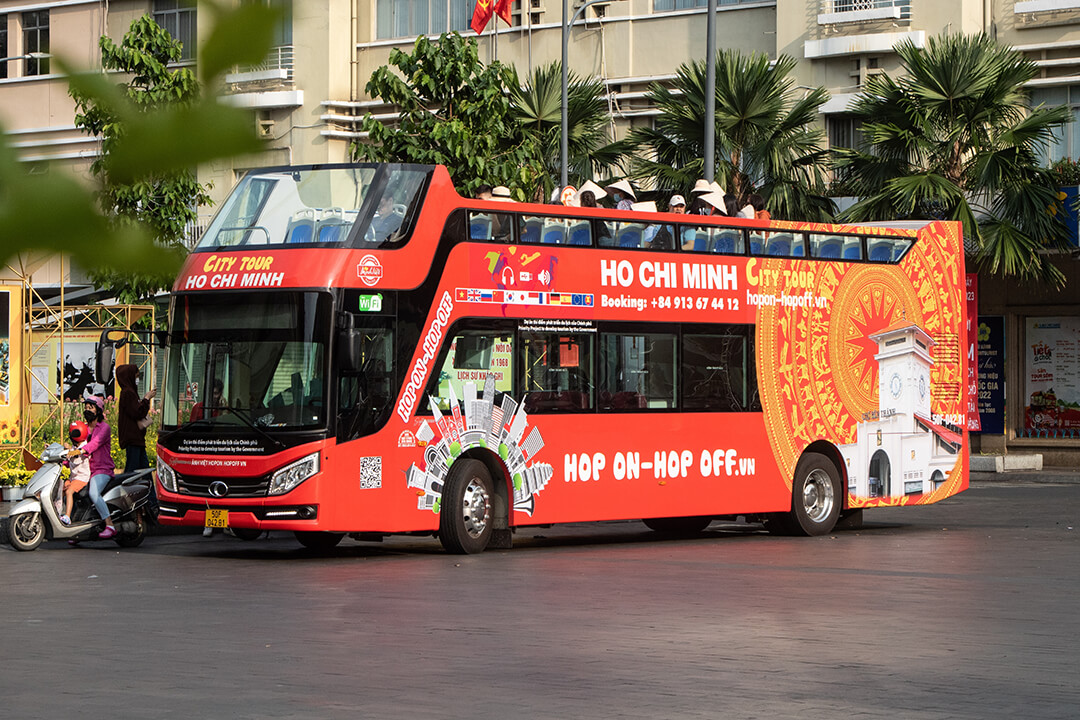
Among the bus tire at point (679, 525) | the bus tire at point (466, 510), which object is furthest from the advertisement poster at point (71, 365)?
the bus tire at point (466, 510)

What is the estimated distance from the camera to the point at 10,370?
2275cm

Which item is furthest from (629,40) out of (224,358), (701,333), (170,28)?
(170,28)

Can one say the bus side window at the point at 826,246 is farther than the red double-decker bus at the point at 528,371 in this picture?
Yes

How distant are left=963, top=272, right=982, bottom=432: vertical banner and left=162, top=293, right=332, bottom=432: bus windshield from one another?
20127mm

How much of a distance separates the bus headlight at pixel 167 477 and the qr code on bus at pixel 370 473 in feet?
6.04

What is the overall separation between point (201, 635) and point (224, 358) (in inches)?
240

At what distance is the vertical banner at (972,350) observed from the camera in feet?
109

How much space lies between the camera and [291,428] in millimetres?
15500

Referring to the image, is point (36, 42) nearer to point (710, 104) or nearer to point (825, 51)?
point (710, 104)

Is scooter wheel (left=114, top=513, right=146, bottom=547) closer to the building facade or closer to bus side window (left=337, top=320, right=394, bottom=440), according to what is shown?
bus side window (left=337, top=320, right=394, bottom=440)

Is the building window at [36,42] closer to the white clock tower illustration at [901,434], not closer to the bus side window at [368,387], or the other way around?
the bus side window at [368,387]

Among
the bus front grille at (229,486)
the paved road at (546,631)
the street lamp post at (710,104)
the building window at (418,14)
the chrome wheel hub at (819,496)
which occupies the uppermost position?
the building window at (418,14)

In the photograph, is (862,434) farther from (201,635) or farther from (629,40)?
(629,40)

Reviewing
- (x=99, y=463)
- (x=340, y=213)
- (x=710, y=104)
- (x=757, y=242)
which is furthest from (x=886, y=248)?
(x=99, y=463)
